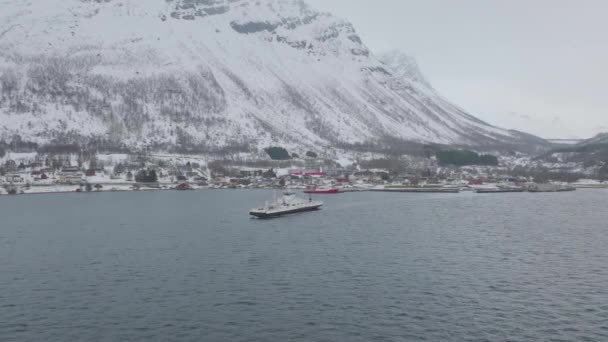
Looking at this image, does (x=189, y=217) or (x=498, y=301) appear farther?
(x=189, y=217)

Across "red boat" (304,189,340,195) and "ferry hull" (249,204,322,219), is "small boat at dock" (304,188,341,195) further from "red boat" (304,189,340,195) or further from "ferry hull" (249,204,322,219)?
"ferry hull" (249,204,322,219)

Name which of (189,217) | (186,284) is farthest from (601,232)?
(189,217)

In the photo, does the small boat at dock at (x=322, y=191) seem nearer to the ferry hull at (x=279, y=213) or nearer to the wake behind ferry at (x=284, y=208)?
the wake behind ferry at (x=284, y=208)

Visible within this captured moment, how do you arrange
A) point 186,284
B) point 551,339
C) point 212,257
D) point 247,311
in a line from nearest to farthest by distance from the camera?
1. point 551,339
2. point 247,311
3. point 186,284
4. point 212,257

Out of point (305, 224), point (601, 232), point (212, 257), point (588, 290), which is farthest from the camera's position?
point (305, 224)

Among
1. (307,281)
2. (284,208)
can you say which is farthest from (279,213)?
(307,281)

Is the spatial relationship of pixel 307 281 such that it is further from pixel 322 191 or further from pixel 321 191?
pixel 321 191

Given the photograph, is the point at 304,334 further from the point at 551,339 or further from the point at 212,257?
the point at 212,257

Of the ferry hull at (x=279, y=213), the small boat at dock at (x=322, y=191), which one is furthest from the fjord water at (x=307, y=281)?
the small boat at dock at (x=322, y=191)
